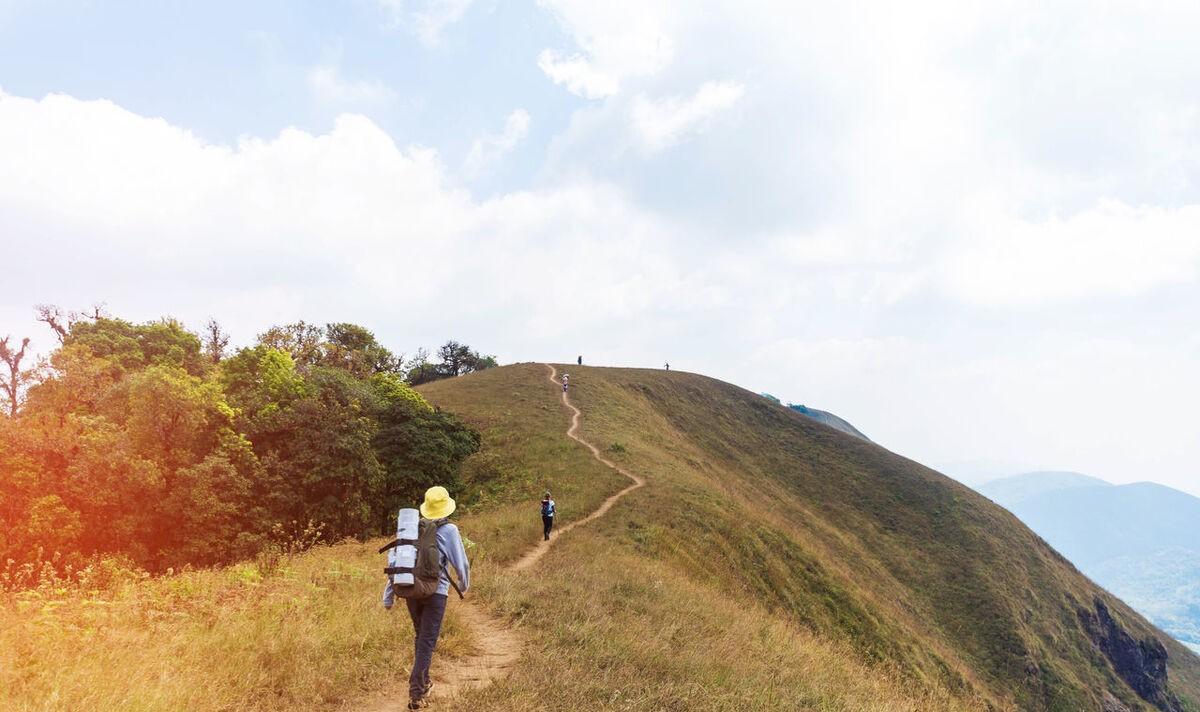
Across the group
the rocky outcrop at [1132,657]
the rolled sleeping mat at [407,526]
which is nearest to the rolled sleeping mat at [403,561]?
the rolled sleeping mat at [407,526]

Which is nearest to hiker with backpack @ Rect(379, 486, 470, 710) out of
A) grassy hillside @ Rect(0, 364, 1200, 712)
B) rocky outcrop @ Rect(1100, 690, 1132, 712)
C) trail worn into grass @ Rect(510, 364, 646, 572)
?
grassy hillside @ Rect(0, 364, 1200, 712)

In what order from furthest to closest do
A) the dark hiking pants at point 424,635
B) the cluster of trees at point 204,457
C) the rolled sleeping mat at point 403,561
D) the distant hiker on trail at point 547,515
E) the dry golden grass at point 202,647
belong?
the cluster of trees at point 204,457 → the distant hiker on trail at point 547,515 → the dark hiking pants at point 424,635 → the rolled sleeping mat at point 403,561 → the dry golden grass at point 202,647

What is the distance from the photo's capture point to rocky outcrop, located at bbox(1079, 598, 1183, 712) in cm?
4800

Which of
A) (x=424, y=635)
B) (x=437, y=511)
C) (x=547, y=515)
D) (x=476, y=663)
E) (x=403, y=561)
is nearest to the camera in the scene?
(x=403, y=561)

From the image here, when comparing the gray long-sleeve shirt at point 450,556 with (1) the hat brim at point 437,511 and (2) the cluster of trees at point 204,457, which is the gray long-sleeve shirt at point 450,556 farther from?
(2) the cluster of trees at point 204,457

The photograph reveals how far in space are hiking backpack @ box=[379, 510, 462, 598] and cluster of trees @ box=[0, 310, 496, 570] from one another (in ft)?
51.9

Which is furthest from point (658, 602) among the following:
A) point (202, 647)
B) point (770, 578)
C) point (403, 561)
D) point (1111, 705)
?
point (1111, 705)

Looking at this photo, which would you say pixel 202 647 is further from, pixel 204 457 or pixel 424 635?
pixel 204 457

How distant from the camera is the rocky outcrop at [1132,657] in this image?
4800 cm

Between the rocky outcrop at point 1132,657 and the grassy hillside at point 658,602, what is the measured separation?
109 centimetres

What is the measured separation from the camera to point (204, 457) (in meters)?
25.4

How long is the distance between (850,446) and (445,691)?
71.6m

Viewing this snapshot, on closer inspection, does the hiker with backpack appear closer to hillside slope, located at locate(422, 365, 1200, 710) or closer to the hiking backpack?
the hiking backpack

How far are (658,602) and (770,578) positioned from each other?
1354 cm
